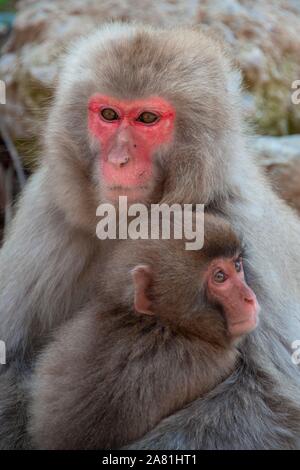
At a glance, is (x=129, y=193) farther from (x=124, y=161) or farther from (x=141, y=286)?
(x=141, y=286)

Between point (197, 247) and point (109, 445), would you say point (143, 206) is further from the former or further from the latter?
point (109, 445)

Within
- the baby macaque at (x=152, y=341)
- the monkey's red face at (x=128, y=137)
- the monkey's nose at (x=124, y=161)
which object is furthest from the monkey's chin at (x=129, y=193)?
the baby macaque at (x=152, y=341)

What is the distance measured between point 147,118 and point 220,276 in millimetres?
937

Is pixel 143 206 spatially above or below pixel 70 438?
above

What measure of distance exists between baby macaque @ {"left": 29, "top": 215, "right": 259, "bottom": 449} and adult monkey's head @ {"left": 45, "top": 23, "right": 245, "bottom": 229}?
0.35 meters

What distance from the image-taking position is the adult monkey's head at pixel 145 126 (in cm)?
521

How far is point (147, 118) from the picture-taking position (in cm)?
526

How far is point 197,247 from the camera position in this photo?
495 centimetres

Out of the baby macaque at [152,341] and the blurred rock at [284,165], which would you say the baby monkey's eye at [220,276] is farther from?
the blurred rock at [284,165]

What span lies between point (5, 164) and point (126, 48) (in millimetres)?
3532

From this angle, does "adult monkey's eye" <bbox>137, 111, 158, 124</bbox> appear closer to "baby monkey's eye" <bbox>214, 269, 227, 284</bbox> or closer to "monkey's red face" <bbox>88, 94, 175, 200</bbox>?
"monkey's red face" <bbox>88, 94, 175, 200</bbox>

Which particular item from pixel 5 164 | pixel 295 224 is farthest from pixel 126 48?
pixel 5 164

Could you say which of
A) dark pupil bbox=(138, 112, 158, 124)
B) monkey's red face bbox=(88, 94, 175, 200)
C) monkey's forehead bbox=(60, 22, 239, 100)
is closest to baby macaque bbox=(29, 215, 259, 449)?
monkey's red face bbox=(88, 94, 175, 200)
